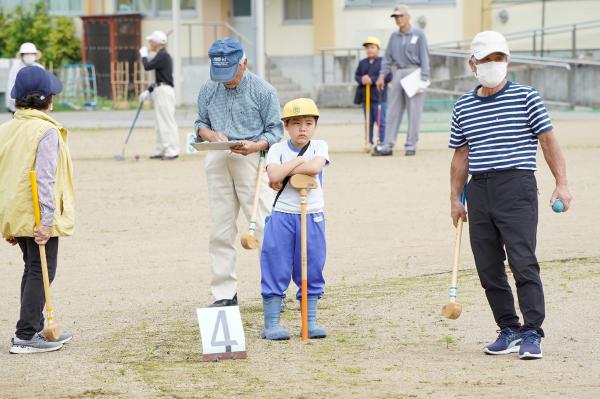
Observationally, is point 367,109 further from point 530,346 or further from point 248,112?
point 530,346

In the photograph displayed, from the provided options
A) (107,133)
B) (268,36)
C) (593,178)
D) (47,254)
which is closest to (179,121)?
(107,133)

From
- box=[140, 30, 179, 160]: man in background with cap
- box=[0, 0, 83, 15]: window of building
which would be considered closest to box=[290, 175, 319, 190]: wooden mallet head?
box=[140, 30, 179, 160]: man in background with cap

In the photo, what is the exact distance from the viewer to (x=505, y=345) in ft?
23.8

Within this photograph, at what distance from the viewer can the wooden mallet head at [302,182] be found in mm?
7738

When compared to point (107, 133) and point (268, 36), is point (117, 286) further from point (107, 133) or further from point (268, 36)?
point (268, 36)

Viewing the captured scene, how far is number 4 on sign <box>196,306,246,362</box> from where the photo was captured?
726 centimetres

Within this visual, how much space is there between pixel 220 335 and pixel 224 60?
203 cm

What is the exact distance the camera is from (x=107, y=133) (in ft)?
82.2

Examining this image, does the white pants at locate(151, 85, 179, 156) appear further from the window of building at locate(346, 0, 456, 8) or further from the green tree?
the green tree

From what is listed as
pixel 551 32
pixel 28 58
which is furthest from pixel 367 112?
pixel 551 32

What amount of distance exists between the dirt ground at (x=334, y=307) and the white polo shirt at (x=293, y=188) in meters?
0.84

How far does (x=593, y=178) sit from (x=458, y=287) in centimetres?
690

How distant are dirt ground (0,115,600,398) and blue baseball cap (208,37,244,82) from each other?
1.67 metres

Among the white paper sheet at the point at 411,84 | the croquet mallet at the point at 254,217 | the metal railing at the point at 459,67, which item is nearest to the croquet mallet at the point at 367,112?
the white paper sheet at the point at 411,84
